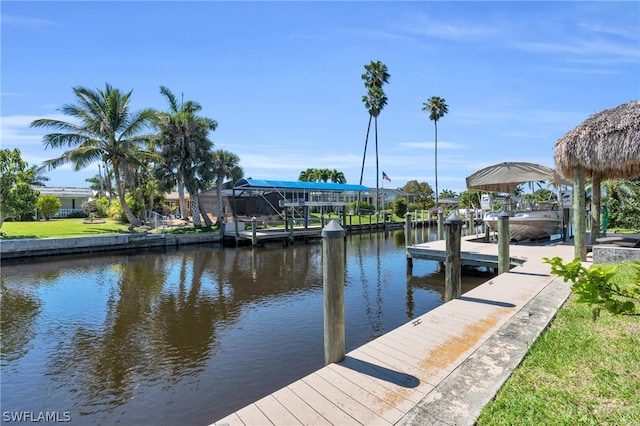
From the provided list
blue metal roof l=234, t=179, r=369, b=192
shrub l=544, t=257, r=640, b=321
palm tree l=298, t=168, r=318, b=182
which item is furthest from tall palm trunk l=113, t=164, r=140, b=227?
palm tree l=298, t=168, r=318, b=182

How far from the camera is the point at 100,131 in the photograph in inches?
899

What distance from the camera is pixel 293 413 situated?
119 inches

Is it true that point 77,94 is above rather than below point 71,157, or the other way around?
above

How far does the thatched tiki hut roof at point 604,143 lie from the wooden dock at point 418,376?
4267 millimetres

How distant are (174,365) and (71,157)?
22.0 meters

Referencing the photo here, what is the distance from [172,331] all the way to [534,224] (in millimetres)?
12918

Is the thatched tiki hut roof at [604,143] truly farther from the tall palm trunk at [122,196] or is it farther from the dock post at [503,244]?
the tall palm trunk at [122,196]

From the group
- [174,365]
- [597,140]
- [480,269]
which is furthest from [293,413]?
[480,269]

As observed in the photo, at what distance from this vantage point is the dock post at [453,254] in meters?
6.43

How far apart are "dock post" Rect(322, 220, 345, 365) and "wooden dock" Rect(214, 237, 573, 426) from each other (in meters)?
0.18

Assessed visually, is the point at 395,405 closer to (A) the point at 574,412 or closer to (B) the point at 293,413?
(B) the point at 293,413

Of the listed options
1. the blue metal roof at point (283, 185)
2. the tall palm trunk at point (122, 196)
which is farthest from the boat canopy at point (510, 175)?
the tall palm trunk at point (122, 196)

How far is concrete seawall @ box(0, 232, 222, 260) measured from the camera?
16.3m

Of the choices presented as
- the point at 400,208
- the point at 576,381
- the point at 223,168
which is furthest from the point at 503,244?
the point at 400,208
